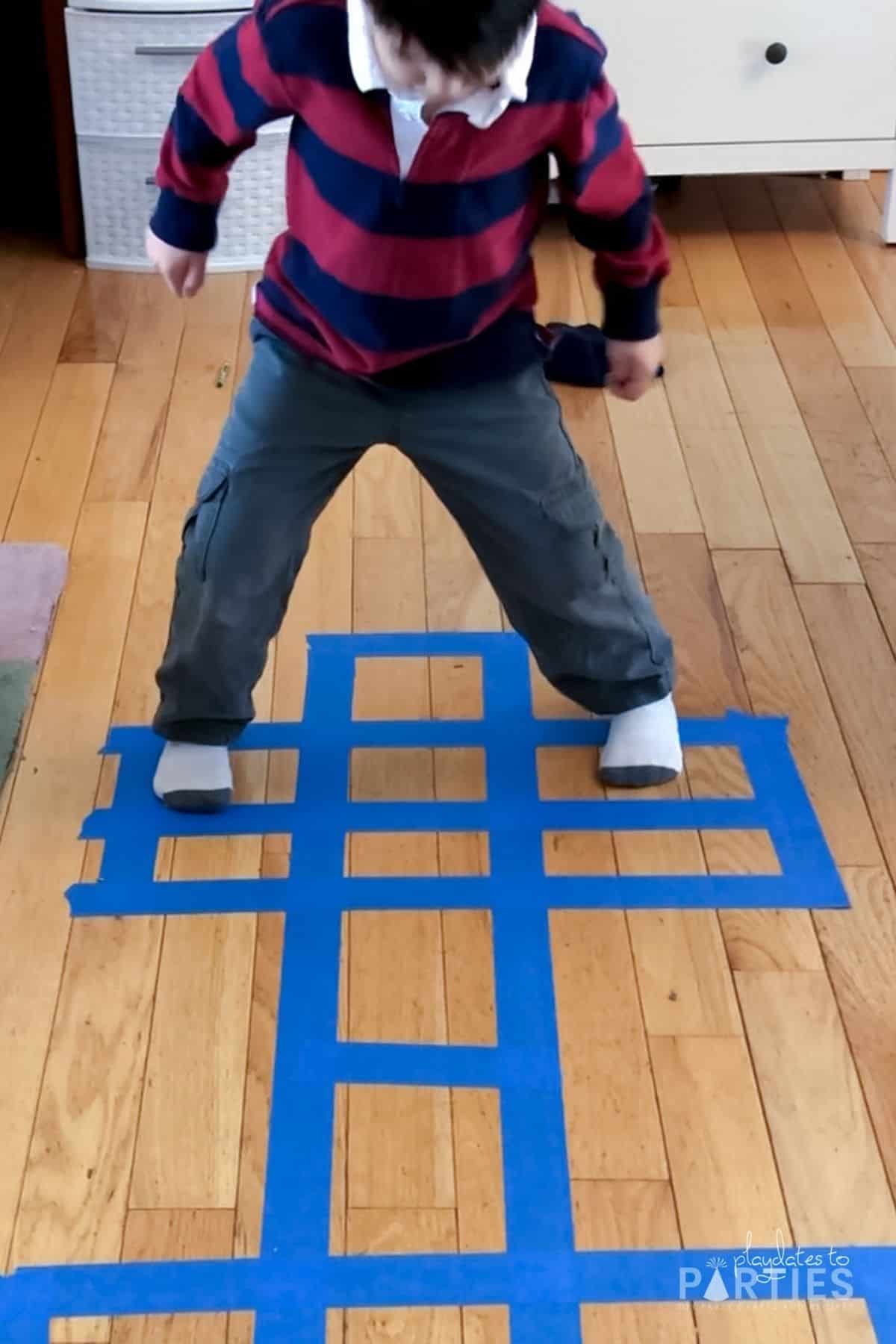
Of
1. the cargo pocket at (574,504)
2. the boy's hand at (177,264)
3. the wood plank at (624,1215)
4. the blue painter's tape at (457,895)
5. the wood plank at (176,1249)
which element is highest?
the boy's hand at (177,264)

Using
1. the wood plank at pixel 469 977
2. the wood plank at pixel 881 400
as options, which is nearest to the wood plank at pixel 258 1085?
the wood plank at pixel 469 977

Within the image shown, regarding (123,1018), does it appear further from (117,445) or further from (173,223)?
(117,445)

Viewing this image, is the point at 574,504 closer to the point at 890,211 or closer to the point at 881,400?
the point at 881,400

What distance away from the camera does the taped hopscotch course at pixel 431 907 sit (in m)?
1.01

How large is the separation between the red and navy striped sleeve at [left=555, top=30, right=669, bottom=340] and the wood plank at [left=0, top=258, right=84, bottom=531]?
2.81 feet

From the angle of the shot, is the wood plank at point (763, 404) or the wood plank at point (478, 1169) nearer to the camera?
the wood plank at point (478, 1169)

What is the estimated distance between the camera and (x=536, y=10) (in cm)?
92

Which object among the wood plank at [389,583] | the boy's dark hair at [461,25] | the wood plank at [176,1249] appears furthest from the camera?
the wood plank at [389,583]

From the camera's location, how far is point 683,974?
4.04 feet

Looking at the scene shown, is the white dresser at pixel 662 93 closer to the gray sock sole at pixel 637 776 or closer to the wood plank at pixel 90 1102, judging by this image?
the gray sock sole at pixel 637 776

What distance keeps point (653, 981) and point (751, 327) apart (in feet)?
4.00

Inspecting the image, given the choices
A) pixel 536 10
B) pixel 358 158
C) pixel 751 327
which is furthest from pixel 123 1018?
pixel 751 327

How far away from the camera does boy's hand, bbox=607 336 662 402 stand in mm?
1186

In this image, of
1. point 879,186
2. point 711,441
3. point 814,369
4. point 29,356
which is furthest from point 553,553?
point 879,186
